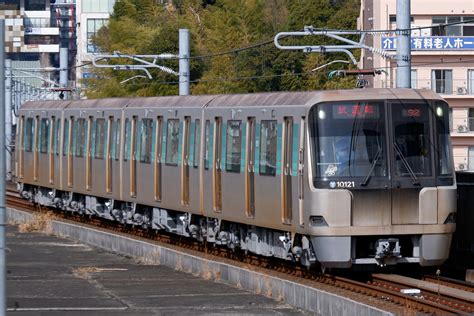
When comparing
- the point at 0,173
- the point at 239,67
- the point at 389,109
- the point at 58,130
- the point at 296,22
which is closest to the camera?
the point at 0,173

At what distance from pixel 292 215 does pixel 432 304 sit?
183 inches

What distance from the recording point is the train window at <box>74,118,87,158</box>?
35.2 metres

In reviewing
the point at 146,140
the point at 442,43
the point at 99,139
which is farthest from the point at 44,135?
the point at 442,43

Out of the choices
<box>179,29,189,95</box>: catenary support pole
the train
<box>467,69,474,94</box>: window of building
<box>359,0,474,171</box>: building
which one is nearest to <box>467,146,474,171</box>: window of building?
<box>359,0,474,171</box>: building

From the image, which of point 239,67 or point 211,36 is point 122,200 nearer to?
point 239,67

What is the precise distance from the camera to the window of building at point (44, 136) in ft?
127

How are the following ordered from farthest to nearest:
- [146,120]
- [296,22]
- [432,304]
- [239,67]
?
[296,22] < [239,67] < [146,120] < [432,304]

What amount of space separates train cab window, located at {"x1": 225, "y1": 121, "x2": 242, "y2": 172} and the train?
0.02m

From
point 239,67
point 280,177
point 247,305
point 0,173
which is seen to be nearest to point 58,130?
point 280,177

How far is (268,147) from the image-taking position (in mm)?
22891

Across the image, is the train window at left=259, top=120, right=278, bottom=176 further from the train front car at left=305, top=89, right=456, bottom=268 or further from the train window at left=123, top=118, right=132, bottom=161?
the train window at left=123, top=118, right=132, bottom=161

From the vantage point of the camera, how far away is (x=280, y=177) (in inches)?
876

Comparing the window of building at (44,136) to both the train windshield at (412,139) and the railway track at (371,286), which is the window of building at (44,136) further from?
the train windshield at (412,139)

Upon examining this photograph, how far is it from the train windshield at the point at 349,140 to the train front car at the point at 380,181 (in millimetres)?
14
